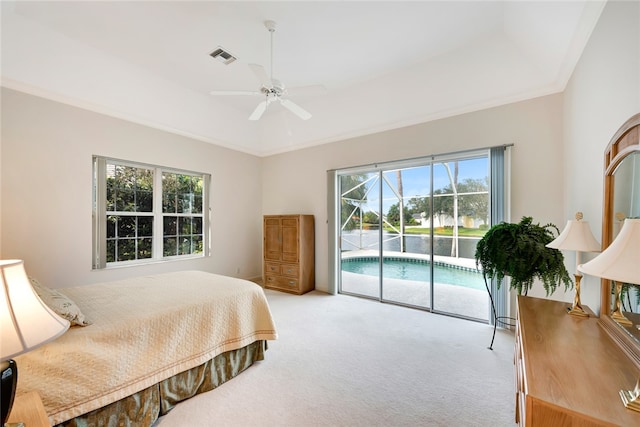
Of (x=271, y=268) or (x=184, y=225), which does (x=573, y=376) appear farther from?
(x=184, y=225)

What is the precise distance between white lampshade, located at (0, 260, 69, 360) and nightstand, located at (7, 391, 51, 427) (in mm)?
456

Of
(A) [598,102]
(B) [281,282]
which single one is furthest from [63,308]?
(A) [598,102]

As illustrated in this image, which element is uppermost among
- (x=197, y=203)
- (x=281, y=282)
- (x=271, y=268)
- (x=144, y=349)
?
(x=197, y=203)

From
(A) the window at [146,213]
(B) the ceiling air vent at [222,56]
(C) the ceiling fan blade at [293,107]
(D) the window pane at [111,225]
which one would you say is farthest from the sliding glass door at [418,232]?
(D) the window pane at [111,225]

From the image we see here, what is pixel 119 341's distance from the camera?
5.50 ft

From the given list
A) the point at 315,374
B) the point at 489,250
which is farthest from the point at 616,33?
the point at 315,374

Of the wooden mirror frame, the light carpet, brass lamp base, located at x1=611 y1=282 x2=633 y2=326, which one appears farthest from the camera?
the light carpet

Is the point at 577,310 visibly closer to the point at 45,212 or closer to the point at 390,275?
the point at 390,275

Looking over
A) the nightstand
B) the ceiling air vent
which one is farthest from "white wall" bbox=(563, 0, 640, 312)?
the ceiling air vent

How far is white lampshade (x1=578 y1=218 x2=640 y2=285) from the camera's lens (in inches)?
34.3

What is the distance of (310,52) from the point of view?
3.33 m

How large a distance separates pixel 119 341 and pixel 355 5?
11.2 feet

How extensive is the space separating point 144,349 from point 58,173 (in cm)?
292

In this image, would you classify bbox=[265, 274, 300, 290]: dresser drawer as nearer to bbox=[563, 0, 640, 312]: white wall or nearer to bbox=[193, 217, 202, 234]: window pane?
bbox=[193, 217, 202, 234]: window pane
